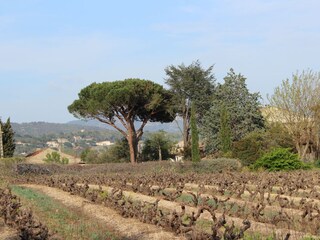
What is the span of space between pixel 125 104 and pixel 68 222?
3449 cm

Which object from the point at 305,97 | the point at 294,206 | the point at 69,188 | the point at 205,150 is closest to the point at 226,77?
the point at 205,150

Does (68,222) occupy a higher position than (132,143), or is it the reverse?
A: (132,143)

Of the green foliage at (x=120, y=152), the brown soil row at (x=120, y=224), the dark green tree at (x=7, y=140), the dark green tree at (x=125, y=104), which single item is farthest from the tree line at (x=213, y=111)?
the brown soil row at (x=120, y=224)

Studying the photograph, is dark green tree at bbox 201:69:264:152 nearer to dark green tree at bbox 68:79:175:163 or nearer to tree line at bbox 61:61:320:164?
tree line at bbox 61:61:320:164

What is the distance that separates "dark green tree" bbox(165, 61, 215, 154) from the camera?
162 ft

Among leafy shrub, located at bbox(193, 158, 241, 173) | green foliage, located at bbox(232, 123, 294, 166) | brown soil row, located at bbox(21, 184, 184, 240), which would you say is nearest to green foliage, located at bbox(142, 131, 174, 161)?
green foliage, located at bbox(232, 123, 294, 166)

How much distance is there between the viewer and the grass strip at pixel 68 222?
10180 millimetres

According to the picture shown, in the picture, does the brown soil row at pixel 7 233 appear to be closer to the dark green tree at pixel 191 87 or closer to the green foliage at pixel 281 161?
the green foliage at pixel 281 161

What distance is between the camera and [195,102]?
49.4 meters

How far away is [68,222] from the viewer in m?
12.1

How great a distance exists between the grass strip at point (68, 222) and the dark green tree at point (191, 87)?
3367cm

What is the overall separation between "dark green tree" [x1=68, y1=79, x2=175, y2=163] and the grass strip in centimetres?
2926

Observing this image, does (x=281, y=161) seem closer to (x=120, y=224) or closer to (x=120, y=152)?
(x=120, y=224)

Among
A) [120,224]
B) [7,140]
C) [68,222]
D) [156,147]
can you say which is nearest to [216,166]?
[68,222]
